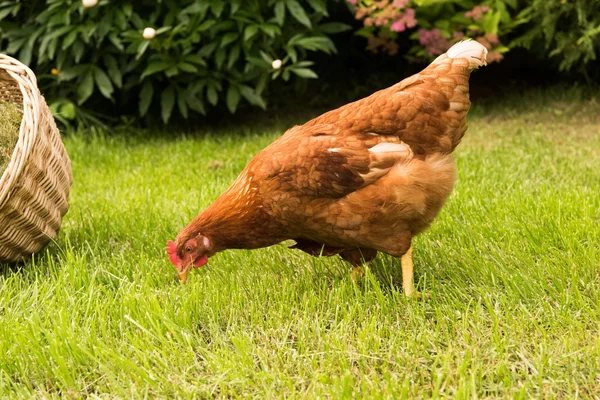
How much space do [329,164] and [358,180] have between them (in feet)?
0.40

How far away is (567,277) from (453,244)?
0.61m

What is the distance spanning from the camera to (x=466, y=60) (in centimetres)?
264

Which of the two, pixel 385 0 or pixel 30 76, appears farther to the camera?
pixel 385 0

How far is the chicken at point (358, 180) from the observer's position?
94.7 inches

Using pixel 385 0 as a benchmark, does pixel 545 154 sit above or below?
below

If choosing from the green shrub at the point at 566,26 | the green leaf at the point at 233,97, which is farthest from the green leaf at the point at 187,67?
the green shrub at the point at 566,26

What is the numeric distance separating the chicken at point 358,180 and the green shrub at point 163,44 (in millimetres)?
2656

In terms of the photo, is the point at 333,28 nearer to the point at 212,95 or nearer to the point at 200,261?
the point at 212,95

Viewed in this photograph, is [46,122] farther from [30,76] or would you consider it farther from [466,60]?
[466,60]

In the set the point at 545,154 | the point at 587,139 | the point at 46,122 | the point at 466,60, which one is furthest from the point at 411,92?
the point at 587,139

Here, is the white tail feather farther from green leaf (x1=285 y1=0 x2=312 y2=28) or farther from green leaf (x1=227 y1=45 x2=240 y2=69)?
green leaf (x1=227 y1=45 x2=240 y2=69)

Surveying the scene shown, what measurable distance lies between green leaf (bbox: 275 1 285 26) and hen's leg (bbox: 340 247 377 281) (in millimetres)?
2813

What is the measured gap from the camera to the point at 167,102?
18.1ft

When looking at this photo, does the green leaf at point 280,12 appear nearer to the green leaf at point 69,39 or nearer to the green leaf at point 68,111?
the green leaf at point 69,39
